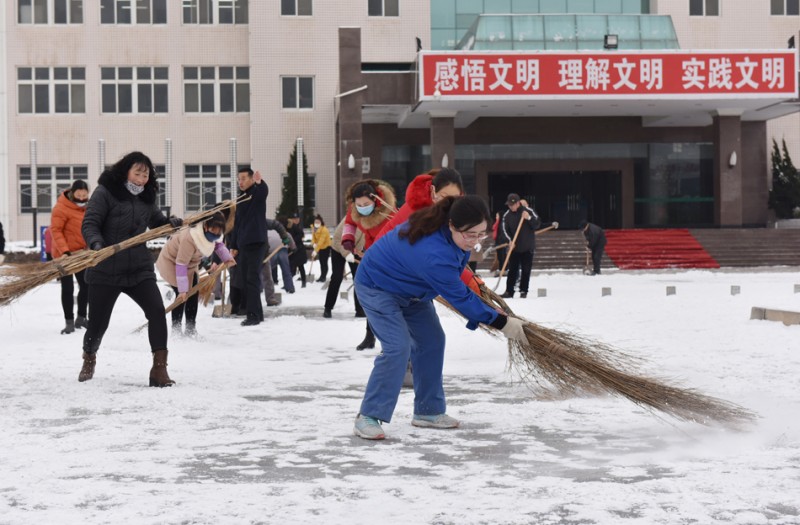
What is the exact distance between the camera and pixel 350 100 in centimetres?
2967

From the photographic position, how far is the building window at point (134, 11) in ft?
119

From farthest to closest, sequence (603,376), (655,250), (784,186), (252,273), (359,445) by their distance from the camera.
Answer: (784,186), (655,250), (252,273), (603,376), (359,445)

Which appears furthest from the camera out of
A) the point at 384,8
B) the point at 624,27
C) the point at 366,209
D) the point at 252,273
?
the point at 384,8

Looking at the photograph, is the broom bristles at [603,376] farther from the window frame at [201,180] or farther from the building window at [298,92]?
the window frame at [201,180]

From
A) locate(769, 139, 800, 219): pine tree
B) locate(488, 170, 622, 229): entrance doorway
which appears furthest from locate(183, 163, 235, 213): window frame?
locate(769, 139, 800, 219): pine tree

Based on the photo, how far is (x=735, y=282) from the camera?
63.1 feet

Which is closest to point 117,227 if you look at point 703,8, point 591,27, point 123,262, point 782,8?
point 123,262

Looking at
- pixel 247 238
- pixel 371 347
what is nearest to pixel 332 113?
pixel 247 238

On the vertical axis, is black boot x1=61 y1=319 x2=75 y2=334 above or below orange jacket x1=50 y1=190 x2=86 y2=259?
below

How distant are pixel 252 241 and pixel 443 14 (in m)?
24.9

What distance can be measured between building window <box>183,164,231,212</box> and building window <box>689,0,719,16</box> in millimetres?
16646

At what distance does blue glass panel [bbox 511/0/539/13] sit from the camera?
34.3 meters

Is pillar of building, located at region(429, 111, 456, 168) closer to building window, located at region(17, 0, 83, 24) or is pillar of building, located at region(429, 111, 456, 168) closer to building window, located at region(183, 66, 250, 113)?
building window, located at region(183, 66, 250, 113)

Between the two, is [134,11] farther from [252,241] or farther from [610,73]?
[252,241]
